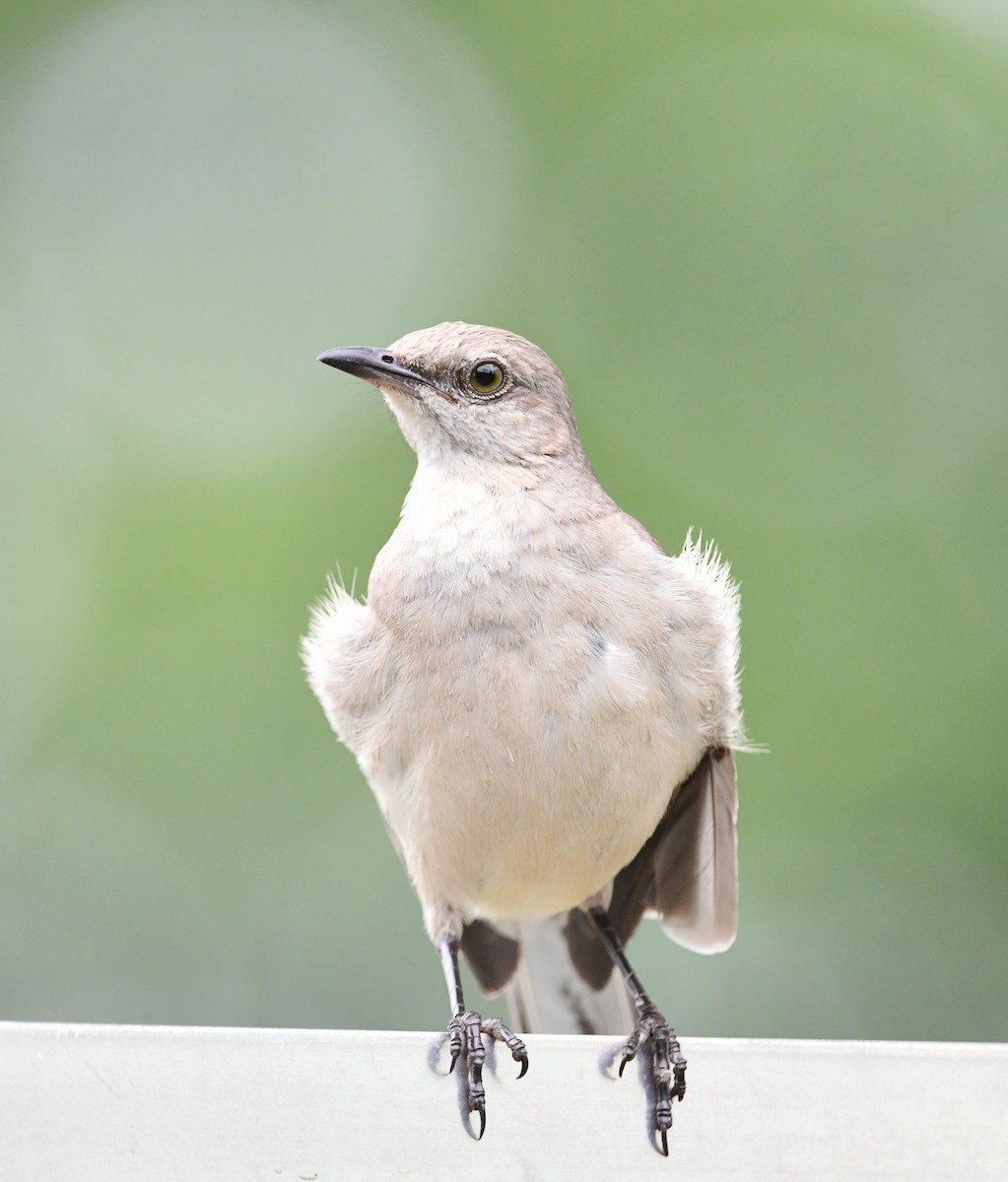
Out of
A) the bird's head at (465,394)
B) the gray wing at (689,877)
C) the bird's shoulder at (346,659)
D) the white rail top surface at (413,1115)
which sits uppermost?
the bird's head at (465,394)

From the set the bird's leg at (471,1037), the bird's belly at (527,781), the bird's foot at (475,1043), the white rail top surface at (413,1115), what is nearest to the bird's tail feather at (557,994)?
the bird's leg at (471,1037)

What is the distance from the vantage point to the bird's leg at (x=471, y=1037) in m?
2.85

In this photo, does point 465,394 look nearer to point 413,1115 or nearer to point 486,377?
point 486,377

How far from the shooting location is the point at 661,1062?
354 centimetres

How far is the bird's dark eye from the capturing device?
14.1 feet

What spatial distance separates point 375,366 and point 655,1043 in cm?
208

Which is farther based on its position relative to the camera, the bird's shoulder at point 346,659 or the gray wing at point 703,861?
the gray wing at point 703,861

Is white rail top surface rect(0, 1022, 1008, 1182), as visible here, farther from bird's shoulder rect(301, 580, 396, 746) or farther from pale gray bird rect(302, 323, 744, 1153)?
bird's shoulder rect(301, 580, 396, 746)

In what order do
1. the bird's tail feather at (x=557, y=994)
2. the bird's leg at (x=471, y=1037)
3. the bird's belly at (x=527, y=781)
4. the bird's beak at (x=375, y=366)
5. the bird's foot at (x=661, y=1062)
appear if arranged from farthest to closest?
the bird's tail feather at (x=557, y=994) → the bird's beak at (x=375, y=366) → the bird's belly at (x=527, y=781) → the bird's leg at (x=471, y=1037) → the bird's foot at (x=661, y=1062)

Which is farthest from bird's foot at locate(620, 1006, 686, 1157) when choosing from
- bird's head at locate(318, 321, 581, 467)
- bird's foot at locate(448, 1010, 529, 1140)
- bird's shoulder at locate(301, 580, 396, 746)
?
bird's head at locate(318, 321, 581, 467)

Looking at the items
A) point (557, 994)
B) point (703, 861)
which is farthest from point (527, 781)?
point (557, 994)

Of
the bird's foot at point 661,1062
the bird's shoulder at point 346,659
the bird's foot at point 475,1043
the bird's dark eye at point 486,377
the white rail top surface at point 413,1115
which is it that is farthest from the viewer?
the bird's dark eye at point 486,377

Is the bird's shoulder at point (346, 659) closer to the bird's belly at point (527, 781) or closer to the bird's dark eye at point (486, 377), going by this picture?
the bird's belly at point (527, 781)

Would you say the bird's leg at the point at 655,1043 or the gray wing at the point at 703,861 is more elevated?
the gray wing at the point at 703,861
